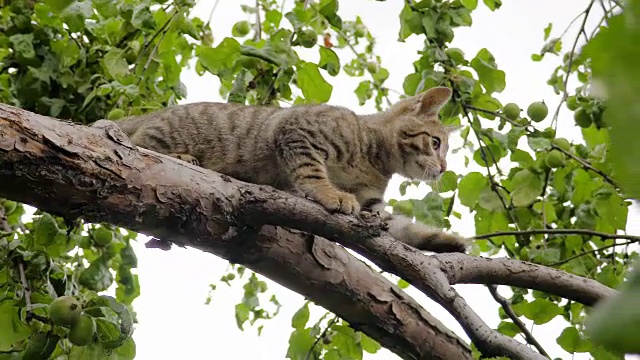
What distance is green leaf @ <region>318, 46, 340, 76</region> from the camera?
2.98 metres

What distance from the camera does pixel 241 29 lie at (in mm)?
3445

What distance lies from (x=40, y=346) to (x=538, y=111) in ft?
6.49

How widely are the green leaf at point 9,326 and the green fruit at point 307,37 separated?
148 centimetres

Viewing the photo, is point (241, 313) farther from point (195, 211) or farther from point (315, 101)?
point (195, 211)

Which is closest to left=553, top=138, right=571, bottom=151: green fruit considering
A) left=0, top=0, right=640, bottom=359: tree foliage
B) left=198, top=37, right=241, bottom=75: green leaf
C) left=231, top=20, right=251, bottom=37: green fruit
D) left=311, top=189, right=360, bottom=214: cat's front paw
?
left=0, top=0, right=640, bottom=359: tree foliage

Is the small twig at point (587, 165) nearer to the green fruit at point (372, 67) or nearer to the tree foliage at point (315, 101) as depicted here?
the tree foliage at point (315, 101)

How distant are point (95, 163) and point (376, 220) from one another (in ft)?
2.48

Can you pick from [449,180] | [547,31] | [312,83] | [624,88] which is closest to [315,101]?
[312,83]

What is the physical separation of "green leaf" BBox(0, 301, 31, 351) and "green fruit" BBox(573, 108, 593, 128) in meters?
2.13

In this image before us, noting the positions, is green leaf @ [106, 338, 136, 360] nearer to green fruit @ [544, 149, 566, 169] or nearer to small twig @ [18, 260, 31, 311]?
small twig @ [18, 260, 31, 311]

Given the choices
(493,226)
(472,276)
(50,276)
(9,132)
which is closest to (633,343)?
(9,132)

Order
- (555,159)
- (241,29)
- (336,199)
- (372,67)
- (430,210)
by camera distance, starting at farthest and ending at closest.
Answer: (372,67) → (241,29) → (555,159) → (430,210) → (336,199)

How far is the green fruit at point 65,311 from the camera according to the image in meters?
1.95

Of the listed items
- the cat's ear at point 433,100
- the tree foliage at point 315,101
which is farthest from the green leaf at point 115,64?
the cat's ear at point 433,100
